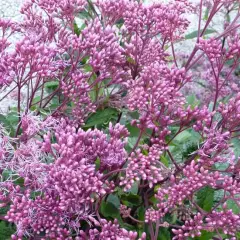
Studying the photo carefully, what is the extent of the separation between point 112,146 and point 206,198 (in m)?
0.36

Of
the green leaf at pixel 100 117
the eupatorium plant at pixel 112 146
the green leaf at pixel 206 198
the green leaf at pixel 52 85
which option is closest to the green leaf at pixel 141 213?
the eupatorium plant at pixel 112 146

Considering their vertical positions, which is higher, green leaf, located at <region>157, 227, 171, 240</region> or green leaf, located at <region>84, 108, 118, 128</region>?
green leaf, located at <region>84, 108, 118, 128</region>

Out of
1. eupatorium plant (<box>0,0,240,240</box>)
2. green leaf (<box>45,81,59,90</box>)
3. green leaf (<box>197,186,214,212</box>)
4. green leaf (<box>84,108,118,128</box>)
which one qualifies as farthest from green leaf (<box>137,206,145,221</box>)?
green leaf (<box>45,81,59,90</box>)

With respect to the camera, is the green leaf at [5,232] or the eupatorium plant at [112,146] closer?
the eupatorium plant at [112,146]

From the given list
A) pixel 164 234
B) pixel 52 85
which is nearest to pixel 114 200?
pixel 164 234

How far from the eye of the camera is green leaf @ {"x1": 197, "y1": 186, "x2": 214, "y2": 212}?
114 cm

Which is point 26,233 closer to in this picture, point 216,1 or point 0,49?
point 0,49

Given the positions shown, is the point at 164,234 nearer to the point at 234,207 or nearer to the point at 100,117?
the point at 234,207

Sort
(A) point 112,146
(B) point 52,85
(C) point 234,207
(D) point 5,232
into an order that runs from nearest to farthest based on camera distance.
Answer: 1. (A) point 112,146
2. (D) point 5,232
3. (C) point 234,207
4. (B) point 52,85

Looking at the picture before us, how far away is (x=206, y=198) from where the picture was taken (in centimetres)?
114

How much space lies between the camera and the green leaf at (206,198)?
1.14m

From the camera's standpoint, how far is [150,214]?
93 centimetres

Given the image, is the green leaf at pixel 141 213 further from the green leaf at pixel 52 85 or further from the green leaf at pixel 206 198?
the green leaf at pixel 52 85

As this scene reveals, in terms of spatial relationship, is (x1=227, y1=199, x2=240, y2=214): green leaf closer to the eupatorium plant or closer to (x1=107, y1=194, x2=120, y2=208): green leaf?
the eupatorium plant
